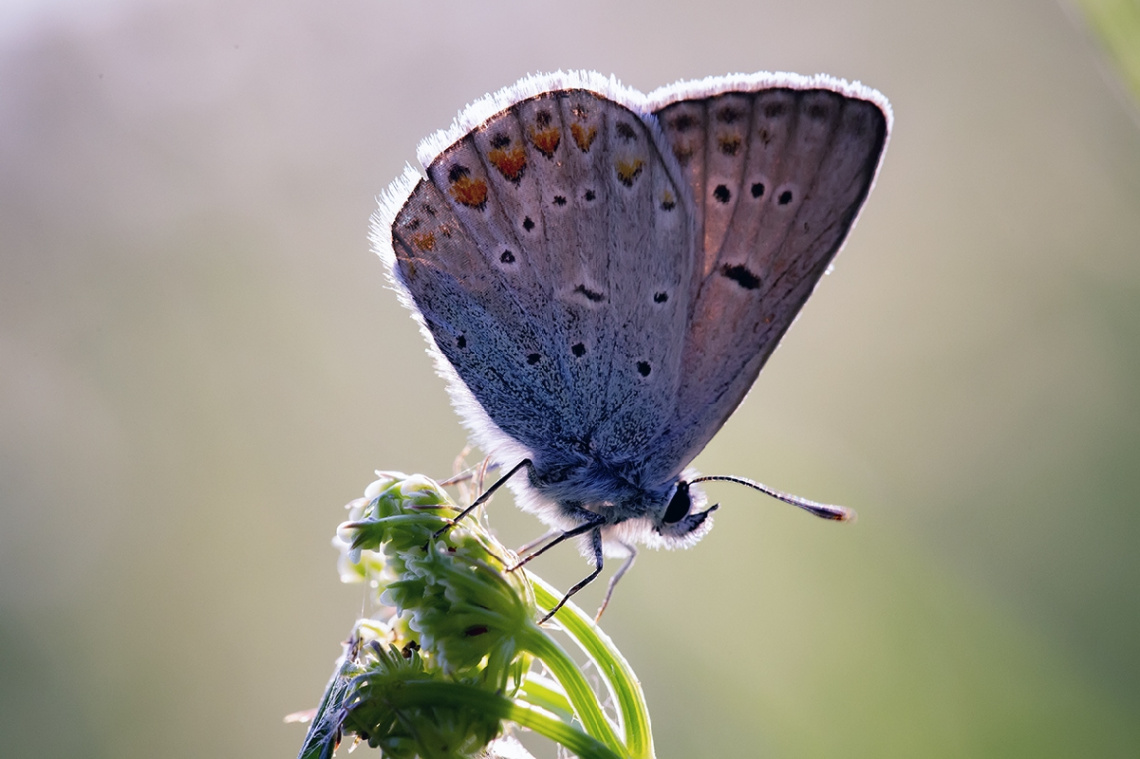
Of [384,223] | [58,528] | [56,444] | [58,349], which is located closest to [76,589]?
[58,528]

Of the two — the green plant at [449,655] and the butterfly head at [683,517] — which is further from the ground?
the green plant at [449,655]

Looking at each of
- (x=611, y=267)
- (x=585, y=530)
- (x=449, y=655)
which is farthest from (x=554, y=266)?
(x=449, y=655)

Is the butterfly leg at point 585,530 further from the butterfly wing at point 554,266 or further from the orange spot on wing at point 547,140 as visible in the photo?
the orange spot on wing at point 547,140

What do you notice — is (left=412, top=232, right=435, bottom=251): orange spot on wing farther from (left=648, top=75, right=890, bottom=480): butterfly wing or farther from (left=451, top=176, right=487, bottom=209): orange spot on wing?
(left=648, top=75, right=890, bottom=480): butterfly wing

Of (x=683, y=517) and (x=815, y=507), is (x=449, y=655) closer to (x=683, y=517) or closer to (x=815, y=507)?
(x=683, y=517)

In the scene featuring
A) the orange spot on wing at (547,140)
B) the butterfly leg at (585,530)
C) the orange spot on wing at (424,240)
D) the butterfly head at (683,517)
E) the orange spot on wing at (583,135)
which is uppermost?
the orange spot on wing at (547,140)

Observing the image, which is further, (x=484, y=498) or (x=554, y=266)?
(x=554, y=266)

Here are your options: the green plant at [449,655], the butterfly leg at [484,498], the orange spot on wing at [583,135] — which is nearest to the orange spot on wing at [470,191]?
the orange spot on wing at [583,135]
